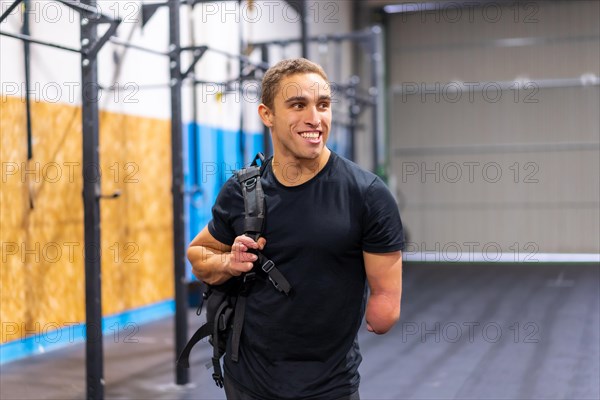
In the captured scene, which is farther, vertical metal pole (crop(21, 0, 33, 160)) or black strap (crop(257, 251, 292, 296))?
vertical metal pole (crop(21, 0, 33, 160))

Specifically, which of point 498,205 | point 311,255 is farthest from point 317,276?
point 498,205

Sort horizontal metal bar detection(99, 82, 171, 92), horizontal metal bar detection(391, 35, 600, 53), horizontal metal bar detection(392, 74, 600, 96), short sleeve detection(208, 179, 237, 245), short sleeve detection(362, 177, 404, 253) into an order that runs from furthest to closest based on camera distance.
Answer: horizontal metal bar detection(391, 35, 600, 53)
horizontal metal bar detection(392, 74, 600, 96)
horizontal metal bar detection(99, 82, 171, 92)
short sleeve detection(208, 179, 237, 245)
short sleeve detection(362, 177, 404, 253)

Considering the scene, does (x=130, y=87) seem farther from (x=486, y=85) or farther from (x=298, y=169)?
(x=486, y=85)

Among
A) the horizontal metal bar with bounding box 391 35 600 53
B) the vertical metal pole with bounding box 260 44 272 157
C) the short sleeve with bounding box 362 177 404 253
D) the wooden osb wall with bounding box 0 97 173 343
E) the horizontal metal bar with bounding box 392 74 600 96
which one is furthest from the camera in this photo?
the horizontal metal bar with bounding box 391 35 600 53

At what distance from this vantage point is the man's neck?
162cm

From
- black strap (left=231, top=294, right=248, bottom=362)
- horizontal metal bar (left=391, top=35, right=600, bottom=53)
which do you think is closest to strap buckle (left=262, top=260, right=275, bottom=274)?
black strap (left=231, top=294, right=248, bottom=362)

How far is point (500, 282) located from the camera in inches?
353

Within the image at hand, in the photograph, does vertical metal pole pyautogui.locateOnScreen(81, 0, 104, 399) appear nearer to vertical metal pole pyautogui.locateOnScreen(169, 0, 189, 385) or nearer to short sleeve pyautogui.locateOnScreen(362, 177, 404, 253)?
vertical metal pole pyautogui.locateOnScreen(169, 0, 189, 385)

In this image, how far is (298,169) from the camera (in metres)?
1.64

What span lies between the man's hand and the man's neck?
147 millimetres

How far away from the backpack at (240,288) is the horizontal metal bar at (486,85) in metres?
11.0

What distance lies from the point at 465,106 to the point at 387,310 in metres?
11.3

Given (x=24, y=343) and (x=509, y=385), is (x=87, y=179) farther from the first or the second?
(x=509, y=385)

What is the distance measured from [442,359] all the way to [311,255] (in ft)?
12.0
